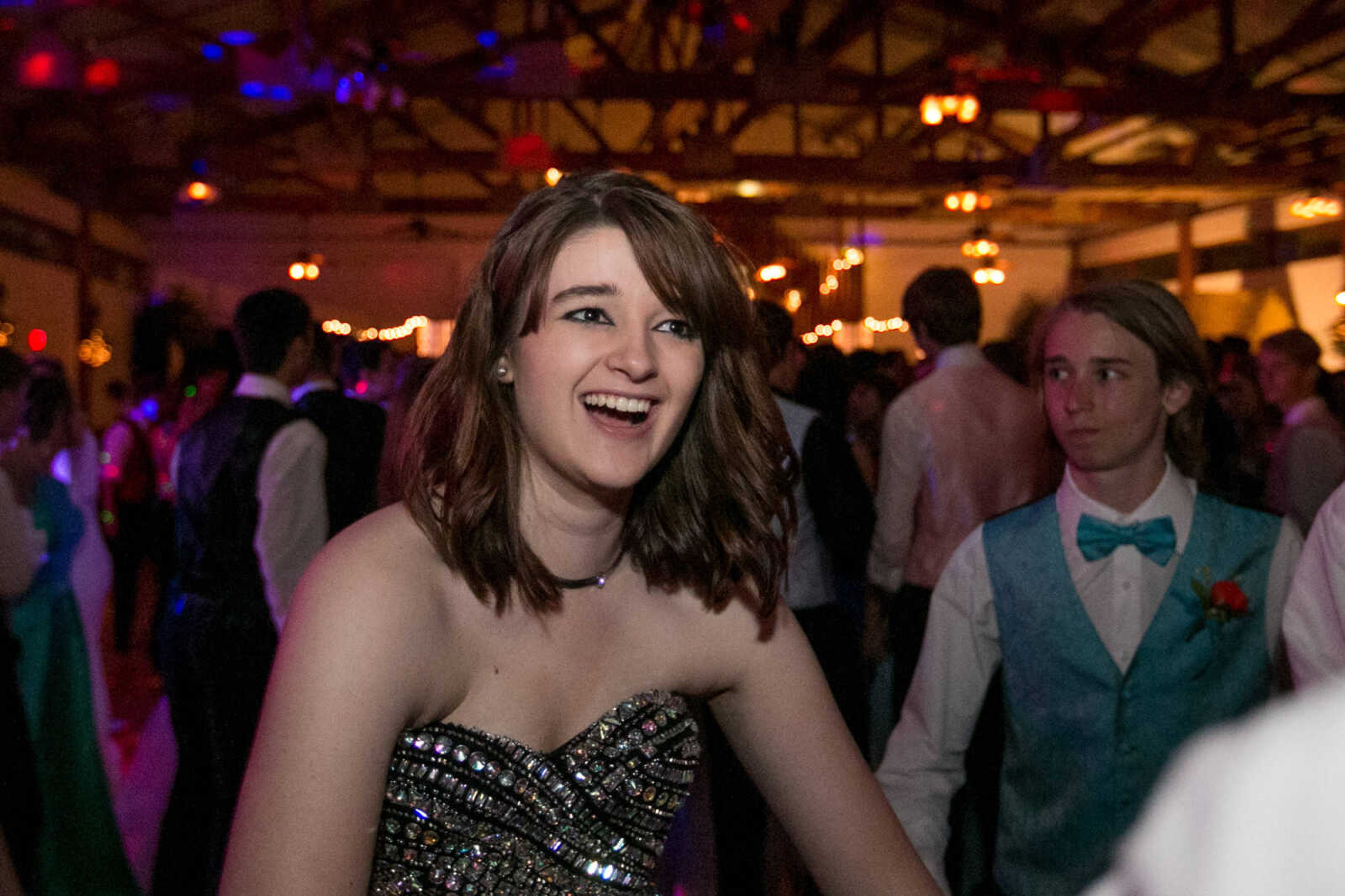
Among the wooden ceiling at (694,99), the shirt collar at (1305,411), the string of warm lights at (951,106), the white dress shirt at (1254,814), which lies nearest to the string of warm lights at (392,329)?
the wooden ceiling at (694,99)

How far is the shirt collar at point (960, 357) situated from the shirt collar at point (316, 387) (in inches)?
77.7

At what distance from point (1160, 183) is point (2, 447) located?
11.8m

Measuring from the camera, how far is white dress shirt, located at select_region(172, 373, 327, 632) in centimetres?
297

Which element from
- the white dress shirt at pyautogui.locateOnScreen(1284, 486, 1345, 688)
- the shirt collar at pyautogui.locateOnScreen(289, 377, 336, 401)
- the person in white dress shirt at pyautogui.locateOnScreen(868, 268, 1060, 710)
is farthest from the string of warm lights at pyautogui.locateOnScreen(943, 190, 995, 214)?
the white dress shirt at pyautogui.locateOnScreen(1284, 486, 1345, 688)

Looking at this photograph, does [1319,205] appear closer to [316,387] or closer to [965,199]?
[965,199]

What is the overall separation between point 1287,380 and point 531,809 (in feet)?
12.6

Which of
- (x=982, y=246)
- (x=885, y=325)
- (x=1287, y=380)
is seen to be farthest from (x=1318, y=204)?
(x=885, y=325)

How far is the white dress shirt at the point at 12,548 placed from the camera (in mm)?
2865

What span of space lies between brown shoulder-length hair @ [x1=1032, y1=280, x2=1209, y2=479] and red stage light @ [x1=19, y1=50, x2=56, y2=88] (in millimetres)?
5047

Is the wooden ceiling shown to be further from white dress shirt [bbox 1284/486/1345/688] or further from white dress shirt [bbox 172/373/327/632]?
white dress shirt [bbox 1284/486/1345/688]

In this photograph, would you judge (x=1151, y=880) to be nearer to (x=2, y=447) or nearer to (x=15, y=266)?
(x=2, y=447)

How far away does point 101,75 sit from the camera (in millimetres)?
6266

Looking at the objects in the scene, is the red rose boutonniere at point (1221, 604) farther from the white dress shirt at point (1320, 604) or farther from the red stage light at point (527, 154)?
the red stage light at point (527, 154)

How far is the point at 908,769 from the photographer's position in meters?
1.69
